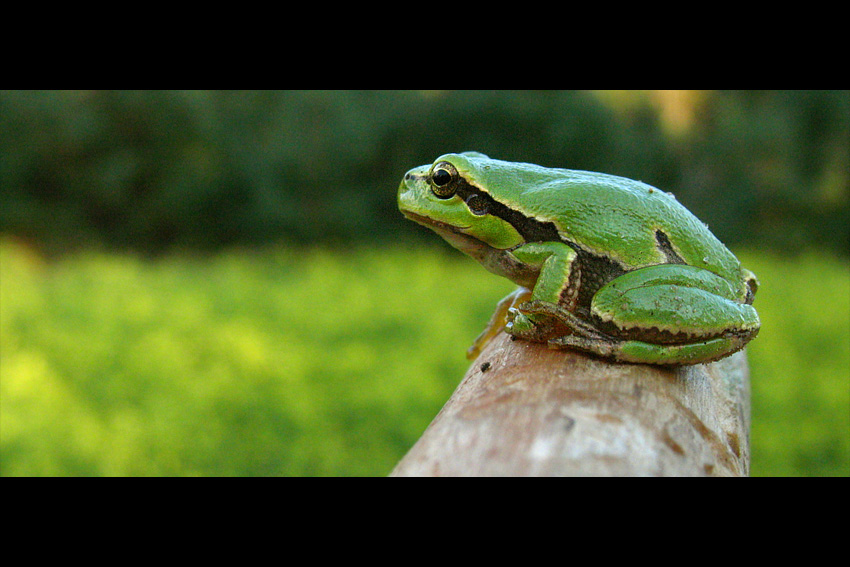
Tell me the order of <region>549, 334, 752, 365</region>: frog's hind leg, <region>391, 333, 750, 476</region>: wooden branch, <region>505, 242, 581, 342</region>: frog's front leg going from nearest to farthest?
1. <region>391, 333, 750, 476</region>: wooden branch
2. <region>549, 334, 752, 365</region>: frog's hind leg
3. <region>505, 242, 581, 342</region>: frog's front leg

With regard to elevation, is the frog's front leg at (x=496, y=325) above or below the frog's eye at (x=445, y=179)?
below

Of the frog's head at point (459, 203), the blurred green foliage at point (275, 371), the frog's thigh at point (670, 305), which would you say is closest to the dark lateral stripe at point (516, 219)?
the frog's head at point (459, 203)

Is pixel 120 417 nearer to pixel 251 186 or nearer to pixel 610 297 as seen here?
pixel 610 297

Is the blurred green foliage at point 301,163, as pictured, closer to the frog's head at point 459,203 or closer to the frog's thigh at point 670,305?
the frog's head at point 459,203

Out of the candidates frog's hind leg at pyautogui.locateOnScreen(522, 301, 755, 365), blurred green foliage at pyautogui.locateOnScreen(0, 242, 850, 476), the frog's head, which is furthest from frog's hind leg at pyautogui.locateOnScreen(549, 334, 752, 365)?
blurred green foliage at pyautogui.locateOnScreen(0, 242, 850, 476)

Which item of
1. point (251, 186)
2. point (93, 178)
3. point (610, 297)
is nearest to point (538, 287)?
point (610, 297)

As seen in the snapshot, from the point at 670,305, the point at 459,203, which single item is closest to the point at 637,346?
the point at 670,305

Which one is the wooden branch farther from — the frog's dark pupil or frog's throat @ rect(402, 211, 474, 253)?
the frog's dark pupil
